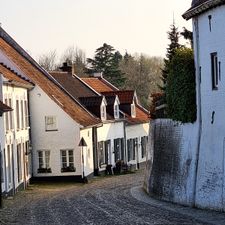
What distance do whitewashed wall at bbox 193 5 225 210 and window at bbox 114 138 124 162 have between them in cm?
2884

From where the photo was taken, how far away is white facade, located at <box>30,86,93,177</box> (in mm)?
43844

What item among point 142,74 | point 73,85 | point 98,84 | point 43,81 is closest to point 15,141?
point 43,81

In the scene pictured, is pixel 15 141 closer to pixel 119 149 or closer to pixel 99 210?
pixel 99 210

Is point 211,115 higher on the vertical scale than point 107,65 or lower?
lower

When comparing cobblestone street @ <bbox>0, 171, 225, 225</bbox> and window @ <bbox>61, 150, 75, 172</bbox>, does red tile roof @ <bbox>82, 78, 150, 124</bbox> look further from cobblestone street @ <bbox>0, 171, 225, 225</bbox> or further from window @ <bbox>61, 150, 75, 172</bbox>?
cobblestone street @ <bbox>0, 171, 225, 225</bbox>

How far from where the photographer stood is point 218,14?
2314 cm

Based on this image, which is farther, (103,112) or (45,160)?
(103,112)

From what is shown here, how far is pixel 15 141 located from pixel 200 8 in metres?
15.7

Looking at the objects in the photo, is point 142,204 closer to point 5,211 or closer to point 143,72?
point 5,211

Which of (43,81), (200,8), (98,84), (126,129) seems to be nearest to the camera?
(200,8)

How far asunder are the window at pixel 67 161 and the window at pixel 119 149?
1036 cm

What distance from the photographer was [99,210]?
2466 centimetres

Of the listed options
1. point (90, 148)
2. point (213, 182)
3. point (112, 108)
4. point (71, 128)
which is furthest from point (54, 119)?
point (213, 182)

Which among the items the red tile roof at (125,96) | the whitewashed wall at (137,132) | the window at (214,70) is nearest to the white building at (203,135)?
the window at (214,70)
